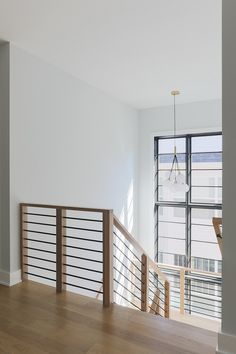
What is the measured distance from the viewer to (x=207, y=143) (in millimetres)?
5492

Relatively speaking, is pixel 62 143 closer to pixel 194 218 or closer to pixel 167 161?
pixel 167 161

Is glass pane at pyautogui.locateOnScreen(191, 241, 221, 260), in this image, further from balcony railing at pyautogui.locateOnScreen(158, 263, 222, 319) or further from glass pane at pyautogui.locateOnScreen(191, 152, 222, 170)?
glass pane at pyautogui.locateOnScreen(191, 152, 222, 170)

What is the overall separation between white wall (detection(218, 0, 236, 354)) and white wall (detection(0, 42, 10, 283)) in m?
2.32

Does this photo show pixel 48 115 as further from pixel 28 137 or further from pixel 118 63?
pixel 118 63

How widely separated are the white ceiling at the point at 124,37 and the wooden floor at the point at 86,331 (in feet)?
8.99

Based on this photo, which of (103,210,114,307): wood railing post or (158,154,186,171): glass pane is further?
(158,154,186,171): glass pane

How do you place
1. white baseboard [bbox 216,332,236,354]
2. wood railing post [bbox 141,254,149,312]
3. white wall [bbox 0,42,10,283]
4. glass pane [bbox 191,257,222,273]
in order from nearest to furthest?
white baseboard [bbox 216,332,236,354] → white wall [bbox 0,42,10,283] → wood railing post [bbox 141,254,149,312] → glass pane [bbox 191,257,222,273]

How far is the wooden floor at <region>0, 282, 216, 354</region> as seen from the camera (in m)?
2.01

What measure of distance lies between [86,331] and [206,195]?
13.0 feet

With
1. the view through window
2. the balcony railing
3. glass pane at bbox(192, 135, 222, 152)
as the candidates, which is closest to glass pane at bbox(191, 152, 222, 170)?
the view through window

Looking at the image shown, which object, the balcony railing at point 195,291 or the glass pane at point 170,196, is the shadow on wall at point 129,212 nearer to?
the glass pane at point 170,196

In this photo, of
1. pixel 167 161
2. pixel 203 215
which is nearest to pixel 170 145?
pixel 167 161

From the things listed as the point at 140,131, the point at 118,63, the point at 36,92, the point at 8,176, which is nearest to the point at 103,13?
the point at 118,63

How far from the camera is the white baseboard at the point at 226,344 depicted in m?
1.81
